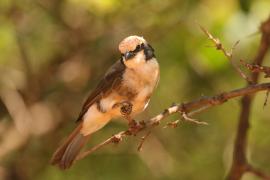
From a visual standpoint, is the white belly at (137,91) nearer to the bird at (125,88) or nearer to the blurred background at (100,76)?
the bird at (125,88)

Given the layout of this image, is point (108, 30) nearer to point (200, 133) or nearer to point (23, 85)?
point (23, 85)

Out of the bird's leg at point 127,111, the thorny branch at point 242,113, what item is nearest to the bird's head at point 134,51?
the bird's leg at point 127,111

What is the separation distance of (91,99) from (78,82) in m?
1.85

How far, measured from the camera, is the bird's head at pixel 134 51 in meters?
3.49

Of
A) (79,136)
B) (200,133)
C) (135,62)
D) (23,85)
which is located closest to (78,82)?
(23,85)

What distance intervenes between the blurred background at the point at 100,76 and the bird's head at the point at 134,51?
Result: 1.43m

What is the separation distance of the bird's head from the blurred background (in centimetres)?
143

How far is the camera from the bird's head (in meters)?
3.49

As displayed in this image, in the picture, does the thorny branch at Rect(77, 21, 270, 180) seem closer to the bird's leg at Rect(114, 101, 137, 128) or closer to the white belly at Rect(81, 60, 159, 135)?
the bird's leg at Rect(114, 101, 137, 128)

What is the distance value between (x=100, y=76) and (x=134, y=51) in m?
2.02

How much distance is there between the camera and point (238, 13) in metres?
4.88

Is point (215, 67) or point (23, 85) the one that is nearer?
point (215, 67)

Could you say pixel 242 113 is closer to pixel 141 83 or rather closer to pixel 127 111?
pixel 141 83

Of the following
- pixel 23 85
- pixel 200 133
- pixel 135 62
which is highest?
pixel 135 62
